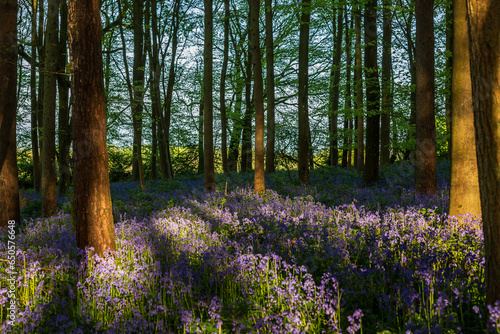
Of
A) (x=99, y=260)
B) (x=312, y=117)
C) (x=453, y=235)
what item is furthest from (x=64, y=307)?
(x=312, y=117)

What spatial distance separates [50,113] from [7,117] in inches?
45.9

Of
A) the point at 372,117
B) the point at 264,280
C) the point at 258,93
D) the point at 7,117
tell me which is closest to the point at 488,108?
the point at 264,280

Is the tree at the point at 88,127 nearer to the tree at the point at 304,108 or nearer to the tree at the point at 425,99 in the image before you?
the tree at the point at 425,99

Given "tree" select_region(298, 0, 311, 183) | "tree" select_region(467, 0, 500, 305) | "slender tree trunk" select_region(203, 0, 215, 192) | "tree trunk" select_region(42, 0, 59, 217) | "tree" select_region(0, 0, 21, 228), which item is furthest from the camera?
"tree" select_region(298, 0, 311, 183)

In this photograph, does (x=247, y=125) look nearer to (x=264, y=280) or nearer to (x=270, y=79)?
(x=270, y=79)

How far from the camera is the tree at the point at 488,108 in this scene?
2.60 metres

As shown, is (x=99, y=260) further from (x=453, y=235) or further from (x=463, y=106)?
(x=463, y=106)

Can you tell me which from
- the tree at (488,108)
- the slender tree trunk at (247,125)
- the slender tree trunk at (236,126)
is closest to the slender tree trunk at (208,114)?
the tree at (488,108)

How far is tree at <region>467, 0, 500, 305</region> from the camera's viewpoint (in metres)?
2.60

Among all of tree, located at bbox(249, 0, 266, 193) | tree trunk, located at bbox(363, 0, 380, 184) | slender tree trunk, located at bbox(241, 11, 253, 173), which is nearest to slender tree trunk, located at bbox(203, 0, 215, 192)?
tree, located at bbox(249, 0, 266, 193)

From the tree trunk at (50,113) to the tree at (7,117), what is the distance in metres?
0.85

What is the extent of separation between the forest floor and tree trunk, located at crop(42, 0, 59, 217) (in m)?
3.06

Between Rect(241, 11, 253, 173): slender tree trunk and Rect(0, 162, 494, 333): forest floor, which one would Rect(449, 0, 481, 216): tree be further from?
Rect(241, 11, 253, 173): slender tree trunk

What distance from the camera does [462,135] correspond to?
→ 20.0 ft
